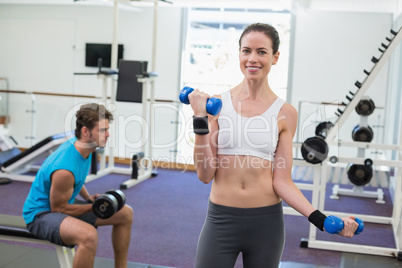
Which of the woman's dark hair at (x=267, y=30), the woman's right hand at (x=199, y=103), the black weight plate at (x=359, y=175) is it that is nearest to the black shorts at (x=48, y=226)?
the woman's right hand at (x=199, y=103)

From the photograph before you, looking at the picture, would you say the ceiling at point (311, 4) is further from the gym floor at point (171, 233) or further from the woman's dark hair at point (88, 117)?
the woman's dark hair at point (88, 117)

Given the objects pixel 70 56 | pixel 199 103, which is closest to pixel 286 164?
pixel 199 103

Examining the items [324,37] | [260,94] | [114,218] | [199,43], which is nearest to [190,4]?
[199,43]

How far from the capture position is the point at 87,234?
2.32 meters

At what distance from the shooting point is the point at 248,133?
1.46 meters

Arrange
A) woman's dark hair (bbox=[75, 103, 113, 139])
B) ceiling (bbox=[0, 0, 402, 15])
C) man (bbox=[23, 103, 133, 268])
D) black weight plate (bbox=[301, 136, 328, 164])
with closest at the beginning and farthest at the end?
man (bbox=[23, 103, 133, 268])
woman's dark hair (bbox=[75, 103, 113, 139])
black weight plate (bbox=[301, 136, 328, 164])
ceiling (bbox=[0, 0, 402, 15])

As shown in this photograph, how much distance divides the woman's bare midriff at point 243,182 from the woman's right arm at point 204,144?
4 cm

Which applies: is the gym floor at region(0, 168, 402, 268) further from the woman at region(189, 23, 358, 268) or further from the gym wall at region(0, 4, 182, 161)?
the woman at region(189, 23, 358, 268)

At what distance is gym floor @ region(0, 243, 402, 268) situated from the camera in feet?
9.64

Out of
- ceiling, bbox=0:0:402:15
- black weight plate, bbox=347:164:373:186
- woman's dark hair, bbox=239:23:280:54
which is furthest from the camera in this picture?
ceiling, bbox=0:0:402:15

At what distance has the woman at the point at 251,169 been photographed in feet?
4.74

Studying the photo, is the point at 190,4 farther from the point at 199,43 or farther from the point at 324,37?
the point at 324,37

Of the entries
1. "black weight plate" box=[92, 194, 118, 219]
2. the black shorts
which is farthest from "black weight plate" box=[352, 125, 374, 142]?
the black shorts

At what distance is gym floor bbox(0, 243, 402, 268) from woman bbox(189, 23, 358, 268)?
1585 millimetres
